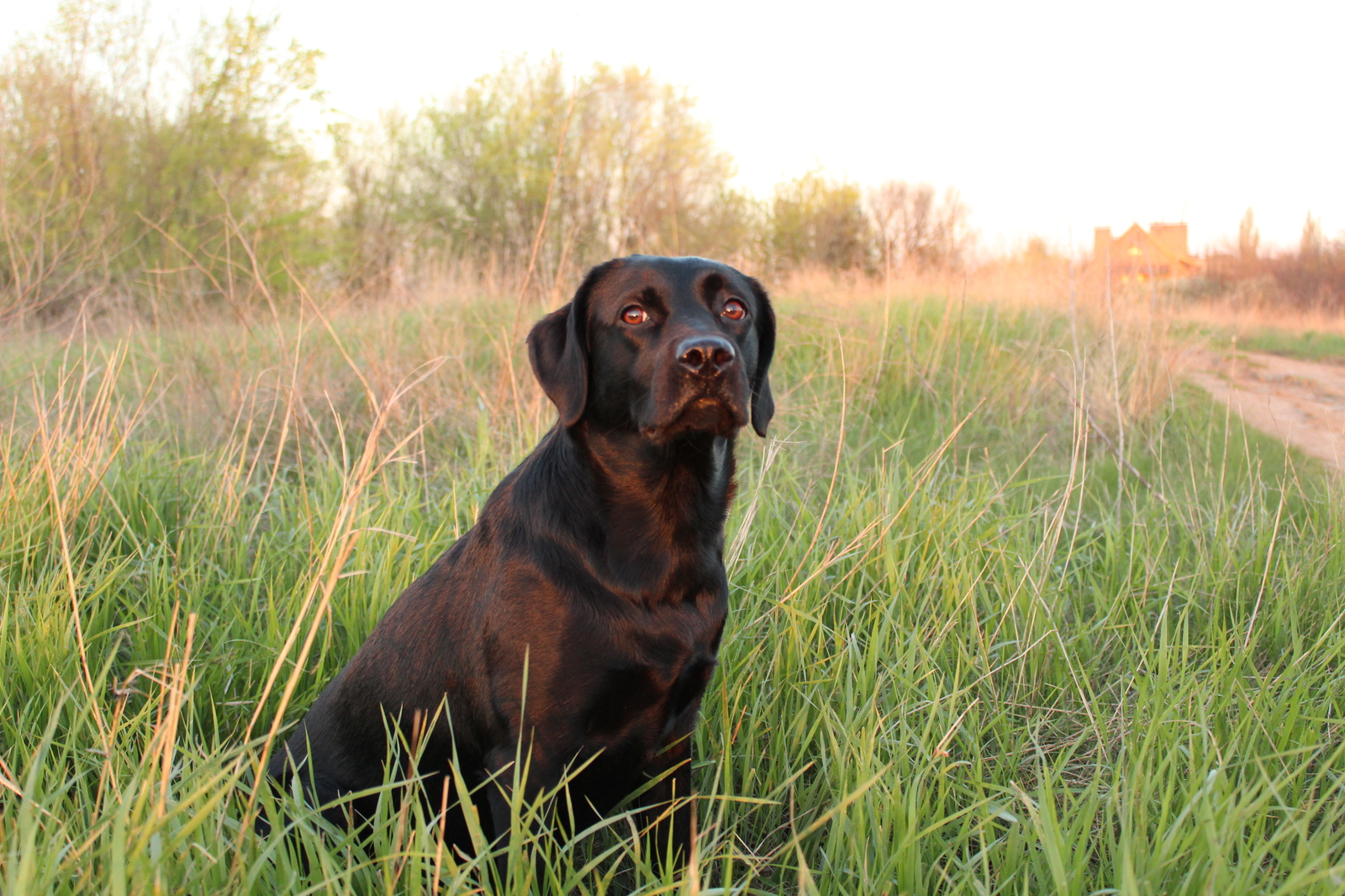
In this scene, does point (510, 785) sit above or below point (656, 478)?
below

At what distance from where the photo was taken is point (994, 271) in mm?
9133

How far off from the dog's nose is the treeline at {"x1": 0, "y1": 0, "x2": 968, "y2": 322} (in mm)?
1867

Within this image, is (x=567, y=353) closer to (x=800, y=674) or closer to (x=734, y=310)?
(x=734, y=310)

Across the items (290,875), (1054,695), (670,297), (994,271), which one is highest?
(994,271)

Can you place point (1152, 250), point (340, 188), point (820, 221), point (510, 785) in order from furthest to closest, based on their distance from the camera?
point (820, 221) → point (340, 188) → point (1152, 250) → point (510, 785)

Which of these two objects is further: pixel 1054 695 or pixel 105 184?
pixel 105 184

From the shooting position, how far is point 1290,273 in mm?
12719

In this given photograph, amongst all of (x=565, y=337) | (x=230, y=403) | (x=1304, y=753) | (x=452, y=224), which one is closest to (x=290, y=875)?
(x=565, y=337)

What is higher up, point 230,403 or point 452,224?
point 452,224

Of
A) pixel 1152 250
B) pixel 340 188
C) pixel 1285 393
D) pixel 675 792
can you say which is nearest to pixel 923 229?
pixel 1285 393

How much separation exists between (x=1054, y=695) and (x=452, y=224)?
18.6 m

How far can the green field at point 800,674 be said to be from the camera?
1.32 metres

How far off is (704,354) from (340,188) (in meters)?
17.8

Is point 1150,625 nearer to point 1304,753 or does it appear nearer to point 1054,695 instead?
point 1054,695
